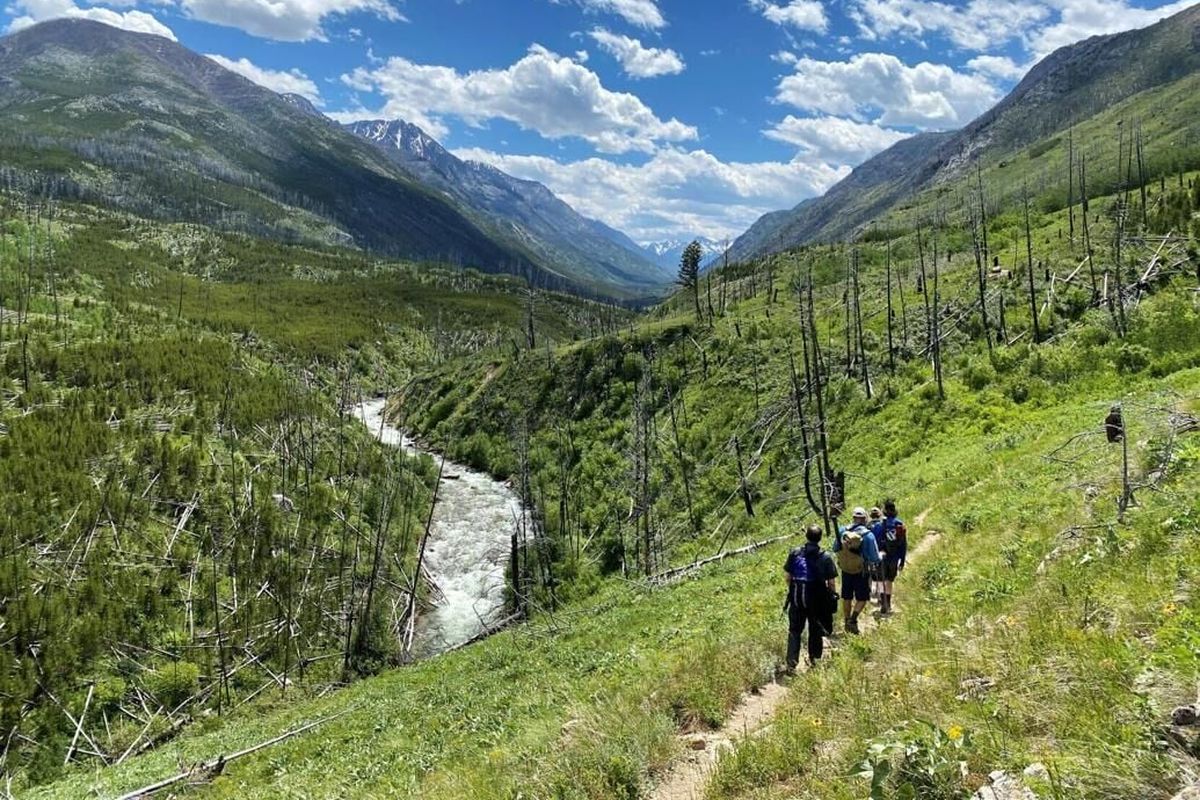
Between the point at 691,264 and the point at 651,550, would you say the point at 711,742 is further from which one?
the point at 691,264

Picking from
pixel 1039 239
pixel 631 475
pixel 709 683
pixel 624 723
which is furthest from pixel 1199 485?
pixel 1039 239

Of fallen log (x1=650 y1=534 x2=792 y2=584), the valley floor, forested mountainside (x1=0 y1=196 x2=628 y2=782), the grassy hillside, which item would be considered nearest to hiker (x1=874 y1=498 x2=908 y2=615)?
the valley floor

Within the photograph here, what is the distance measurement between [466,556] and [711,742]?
4047 cm

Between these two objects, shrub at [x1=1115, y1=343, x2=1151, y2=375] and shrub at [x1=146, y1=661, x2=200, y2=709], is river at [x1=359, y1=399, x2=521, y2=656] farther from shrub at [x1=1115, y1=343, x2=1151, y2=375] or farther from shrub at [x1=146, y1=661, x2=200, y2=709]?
shrub at [x1=1115, y1=343, x2=1151, y2=375]

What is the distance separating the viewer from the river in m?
38.2

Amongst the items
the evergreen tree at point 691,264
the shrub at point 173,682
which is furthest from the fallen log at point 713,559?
the evergreen tree at point 691,264

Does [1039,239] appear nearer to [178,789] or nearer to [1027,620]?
[1027,620]

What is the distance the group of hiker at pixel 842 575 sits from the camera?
11.2 m

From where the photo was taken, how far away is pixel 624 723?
30.2 feet

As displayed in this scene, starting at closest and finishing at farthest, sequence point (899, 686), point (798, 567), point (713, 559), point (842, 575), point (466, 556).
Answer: point (899, 686), point (798, 567), point (842, 575), point (713, 559), point (466, 556)

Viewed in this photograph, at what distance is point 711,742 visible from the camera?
8.80 m

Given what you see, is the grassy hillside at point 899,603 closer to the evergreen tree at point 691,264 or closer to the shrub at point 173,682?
the shrub at point 173,682

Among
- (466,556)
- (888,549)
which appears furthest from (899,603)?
(466,556)

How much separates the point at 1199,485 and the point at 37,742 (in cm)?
3635
